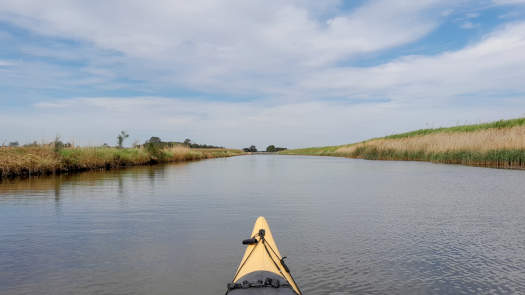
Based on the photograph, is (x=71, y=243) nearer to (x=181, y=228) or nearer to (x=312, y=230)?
(x=181, y=228)

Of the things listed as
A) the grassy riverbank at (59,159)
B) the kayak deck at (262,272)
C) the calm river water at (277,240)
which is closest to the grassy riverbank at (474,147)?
the calm river water at (277,240)

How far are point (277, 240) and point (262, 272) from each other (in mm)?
Answer: 2714

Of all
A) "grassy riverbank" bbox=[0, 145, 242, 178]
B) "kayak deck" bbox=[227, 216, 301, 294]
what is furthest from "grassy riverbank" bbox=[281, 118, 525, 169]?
"grassy riverbank" bbox=[0, 145, 242, 178]

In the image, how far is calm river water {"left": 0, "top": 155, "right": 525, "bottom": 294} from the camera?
4273 millimetres

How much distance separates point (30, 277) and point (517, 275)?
236 inches

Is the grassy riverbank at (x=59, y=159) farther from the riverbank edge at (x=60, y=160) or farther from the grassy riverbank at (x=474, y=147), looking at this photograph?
the grassy riverbank at (x=474, y=147)

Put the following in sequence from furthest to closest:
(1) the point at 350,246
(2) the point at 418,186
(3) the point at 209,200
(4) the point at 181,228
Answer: (2) the point at 418,186 → (3) the point at 209,200 → (4) the point at 181,228 → (1) the point at 350,246

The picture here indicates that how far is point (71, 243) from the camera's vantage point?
5902 millimetres

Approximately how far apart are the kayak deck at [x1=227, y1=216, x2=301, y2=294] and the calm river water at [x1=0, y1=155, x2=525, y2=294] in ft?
2.38

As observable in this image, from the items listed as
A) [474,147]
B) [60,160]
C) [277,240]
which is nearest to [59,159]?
[60,160]

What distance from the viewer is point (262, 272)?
→ 11.3ft

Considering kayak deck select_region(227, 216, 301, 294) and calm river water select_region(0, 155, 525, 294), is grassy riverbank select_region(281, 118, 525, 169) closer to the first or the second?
calm river water select_region(0, 155, 525, 294)

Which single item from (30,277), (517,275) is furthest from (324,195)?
(30,277)

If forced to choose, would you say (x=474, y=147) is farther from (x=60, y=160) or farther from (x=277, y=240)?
(x=60, y=160)
